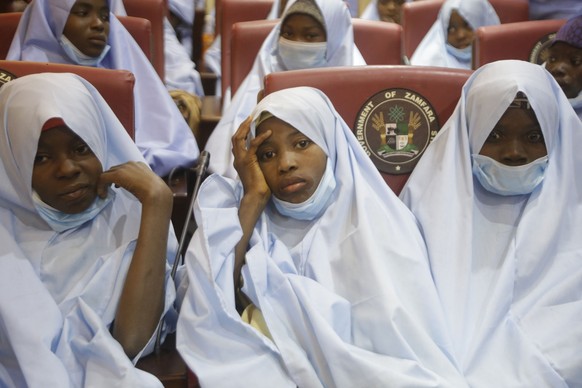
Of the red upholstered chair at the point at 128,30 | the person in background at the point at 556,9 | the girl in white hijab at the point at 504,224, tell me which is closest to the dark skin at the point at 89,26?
the red upholstered chair at the point at 128,30

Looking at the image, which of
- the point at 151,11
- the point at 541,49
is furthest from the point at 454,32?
the point at 151,11

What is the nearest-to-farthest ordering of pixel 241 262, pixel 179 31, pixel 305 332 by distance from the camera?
pixel 305 332 < pixel 241 262 < pixel 179 31

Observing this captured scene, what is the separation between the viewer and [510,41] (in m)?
3.23

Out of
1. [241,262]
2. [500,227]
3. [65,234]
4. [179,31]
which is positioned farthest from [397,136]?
[179,31]

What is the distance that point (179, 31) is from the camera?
4.94 meters

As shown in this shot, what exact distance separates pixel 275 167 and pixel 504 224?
66cm

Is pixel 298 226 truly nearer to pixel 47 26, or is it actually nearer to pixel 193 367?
pixel 193 367

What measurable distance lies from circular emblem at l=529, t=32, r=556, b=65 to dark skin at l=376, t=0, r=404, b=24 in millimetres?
1587

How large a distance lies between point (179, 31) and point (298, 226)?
3.07 meters

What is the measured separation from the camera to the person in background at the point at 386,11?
189 inches

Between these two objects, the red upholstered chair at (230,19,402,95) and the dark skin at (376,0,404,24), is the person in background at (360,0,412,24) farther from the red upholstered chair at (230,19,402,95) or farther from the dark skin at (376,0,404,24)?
the red upholstered chair at (230,19,402,95)

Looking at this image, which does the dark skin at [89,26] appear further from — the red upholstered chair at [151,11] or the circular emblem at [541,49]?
the circular emblem at [541,49]

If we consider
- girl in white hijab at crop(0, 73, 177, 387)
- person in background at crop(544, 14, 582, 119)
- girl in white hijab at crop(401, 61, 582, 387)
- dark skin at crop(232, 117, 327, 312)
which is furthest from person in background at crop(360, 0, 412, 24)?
girl in white hijab at crop(0, 73, 177, 387)

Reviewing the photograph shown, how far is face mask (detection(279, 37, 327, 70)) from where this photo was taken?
3.30 m
